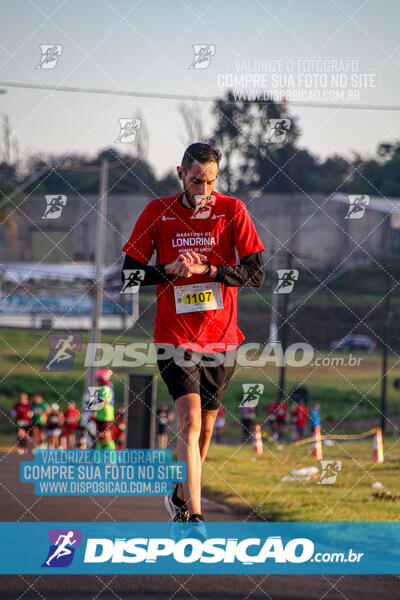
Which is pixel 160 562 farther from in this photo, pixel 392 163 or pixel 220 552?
pixel 392 163

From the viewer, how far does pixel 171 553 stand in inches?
217

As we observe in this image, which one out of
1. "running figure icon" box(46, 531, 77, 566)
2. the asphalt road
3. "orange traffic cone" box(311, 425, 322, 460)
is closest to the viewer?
the asphalt road

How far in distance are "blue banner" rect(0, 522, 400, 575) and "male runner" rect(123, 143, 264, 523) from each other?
1.30 ft

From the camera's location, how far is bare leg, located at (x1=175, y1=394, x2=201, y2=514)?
5.00 metres

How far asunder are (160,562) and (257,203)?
4543 cm

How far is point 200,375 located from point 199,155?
4.33ft

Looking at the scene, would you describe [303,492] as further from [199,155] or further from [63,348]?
[199,155]

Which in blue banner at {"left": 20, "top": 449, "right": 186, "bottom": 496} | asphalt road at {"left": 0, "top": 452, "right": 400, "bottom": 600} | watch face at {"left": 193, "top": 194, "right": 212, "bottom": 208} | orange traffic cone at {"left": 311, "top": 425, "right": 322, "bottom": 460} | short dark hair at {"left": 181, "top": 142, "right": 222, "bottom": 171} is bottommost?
orange traffic cone at {"left": 311, "top": 425, "right": 322, "bottom": 460}

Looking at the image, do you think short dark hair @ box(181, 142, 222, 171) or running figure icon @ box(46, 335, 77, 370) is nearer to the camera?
short dark hair @ box(181, 142, 222, 171)

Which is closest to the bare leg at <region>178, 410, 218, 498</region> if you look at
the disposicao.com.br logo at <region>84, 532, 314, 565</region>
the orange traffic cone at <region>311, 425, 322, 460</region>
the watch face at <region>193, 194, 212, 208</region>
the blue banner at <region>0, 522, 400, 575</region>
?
the blue banner at <region>0, 522, 400, 575</region>

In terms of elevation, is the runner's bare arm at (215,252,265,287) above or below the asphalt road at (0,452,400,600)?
above

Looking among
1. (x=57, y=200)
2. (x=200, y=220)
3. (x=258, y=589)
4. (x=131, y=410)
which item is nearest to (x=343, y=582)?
(x=258, y=589)

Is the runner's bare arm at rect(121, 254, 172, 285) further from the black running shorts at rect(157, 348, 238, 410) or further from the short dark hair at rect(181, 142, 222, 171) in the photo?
the short dark hair at rect(181, 142, 222, 171)

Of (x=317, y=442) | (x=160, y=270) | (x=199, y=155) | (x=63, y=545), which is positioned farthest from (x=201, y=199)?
(x=317, y=442)
